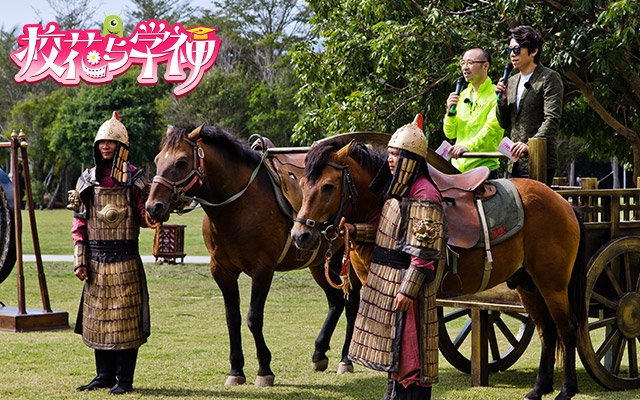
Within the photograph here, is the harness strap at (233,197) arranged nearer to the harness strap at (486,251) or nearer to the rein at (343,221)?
the rein at (343,221)

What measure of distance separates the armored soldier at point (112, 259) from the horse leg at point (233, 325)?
76 cm

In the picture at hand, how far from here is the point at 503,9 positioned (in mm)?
11047

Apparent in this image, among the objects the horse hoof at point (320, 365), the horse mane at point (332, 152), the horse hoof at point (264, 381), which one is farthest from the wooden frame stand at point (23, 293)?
the horse mane at point (332, 152)

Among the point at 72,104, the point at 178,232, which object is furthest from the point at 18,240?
the point at 72,104

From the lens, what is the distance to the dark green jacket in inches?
259

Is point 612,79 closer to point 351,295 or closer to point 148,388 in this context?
point 351,295

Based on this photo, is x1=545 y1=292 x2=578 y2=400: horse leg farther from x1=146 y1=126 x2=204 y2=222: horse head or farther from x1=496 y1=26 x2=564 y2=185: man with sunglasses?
x1=146 y1=126 x2=204 y2=222: horse head

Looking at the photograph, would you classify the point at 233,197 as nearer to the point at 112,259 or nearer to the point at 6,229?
the point at 112,259

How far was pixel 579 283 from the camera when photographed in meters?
6.35

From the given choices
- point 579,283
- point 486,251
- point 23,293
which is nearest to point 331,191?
point 486,251

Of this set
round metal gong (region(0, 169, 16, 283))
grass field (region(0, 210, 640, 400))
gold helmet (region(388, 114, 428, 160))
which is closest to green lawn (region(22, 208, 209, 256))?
grass field (region(0, 210, 640, 400))

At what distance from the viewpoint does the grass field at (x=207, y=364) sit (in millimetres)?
6805

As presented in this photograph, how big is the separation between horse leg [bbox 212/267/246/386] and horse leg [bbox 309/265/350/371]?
954 millimetres

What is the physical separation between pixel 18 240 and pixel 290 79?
34205mm
